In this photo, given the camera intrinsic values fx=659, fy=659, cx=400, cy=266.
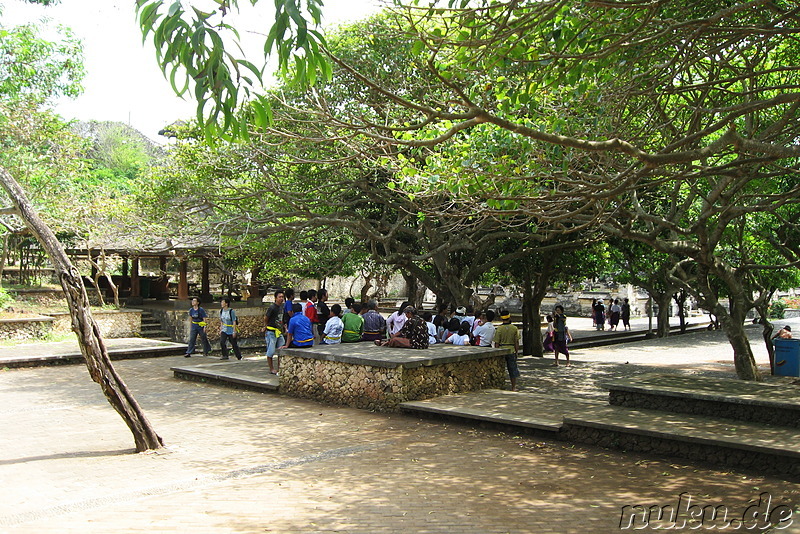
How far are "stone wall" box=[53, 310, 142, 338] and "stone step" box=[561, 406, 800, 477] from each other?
17.2 meters

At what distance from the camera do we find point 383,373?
10.3 meters

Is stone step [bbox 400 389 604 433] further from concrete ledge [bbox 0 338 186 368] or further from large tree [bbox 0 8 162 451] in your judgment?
concrete ledge [bbox 0 338 186 368]

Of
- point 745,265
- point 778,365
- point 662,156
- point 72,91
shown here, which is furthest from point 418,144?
point 72,91

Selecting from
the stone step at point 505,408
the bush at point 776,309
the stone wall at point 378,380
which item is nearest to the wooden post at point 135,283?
the stone wall at point 378,380

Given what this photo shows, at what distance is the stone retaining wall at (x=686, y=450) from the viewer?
6801 millimetres

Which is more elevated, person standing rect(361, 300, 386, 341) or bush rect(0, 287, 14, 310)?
bush rect(0, 287, 14, 310)

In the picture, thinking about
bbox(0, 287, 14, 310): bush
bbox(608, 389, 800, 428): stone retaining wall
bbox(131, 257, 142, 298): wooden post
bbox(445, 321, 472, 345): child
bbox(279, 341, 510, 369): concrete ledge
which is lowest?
bbox(608, 389, 800, 428): stone retaining wall

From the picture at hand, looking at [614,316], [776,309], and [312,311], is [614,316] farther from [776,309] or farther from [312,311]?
[312,311]

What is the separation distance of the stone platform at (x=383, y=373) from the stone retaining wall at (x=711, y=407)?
2521mm

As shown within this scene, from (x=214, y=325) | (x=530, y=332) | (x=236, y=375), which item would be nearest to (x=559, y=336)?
(x=530, y=332)

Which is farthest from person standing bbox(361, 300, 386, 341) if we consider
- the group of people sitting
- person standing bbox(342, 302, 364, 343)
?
person standing bbox(342, 302, 364, 343)

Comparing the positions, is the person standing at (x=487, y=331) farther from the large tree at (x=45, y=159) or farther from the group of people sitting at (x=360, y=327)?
the large tree at (x=45, y=159)

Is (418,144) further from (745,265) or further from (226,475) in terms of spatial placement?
(745,265)

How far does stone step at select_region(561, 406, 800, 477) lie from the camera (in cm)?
683
